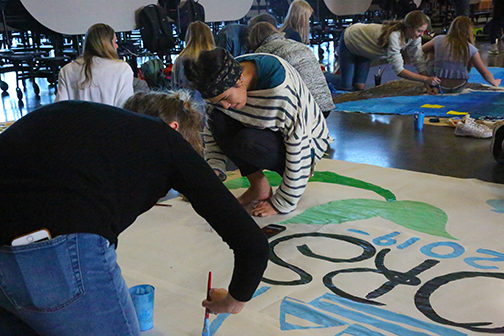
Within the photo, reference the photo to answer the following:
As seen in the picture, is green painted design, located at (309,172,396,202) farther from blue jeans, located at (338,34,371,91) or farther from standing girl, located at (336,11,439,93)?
blue jeans, located at (338,34,371,91)

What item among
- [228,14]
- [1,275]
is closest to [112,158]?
[1,275]

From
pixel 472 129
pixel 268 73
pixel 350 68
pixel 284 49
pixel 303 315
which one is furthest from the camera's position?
pixel 350 68

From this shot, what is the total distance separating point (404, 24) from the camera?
16.2ft

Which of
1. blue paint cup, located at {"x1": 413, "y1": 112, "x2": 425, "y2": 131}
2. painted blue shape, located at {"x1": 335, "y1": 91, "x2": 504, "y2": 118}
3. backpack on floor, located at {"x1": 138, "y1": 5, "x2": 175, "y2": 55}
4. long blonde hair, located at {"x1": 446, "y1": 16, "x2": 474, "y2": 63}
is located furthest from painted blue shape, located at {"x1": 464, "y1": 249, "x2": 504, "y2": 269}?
backpack on floor, located at {"x1": 138, "y1": 5, "x2": 175, "y2": 55}

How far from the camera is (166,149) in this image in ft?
3.26

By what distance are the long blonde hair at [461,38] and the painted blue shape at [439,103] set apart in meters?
0.36

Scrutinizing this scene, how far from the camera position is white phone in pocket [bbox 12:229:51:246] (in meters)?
0.92

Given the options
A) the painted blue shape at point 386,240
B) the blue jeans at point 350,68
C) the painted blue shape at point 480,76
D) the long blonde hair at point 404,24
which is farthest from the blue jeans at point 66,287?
the painted blue shape at point 480,76

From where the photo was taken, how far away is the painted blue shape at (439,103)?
429cm

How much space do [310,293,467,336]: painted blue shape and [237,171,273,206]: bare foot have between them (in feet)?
2.94

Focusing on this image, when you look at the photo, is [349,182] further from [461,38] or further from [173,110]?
[461,38]

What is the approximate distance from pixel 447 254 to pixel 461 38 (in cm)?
352

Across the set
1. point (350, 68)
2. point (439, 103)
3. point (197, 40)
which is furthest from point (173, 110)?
point (350, 68)

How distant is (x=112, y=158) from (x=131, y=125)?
7 cm
